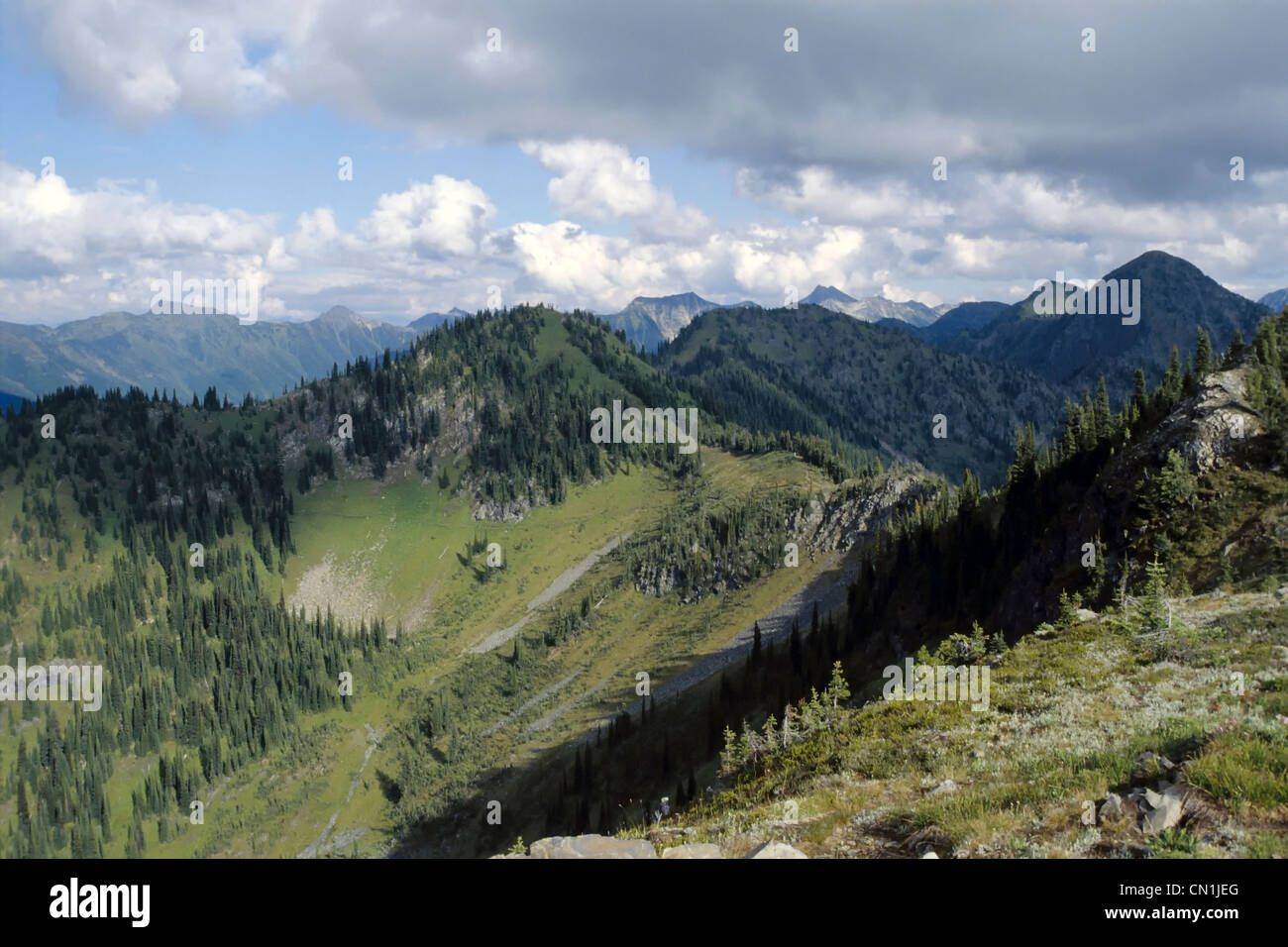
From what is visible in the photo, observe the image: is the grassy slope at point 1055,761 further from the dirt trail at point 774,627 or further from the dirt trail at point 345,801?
the dirt trail at point 345,801

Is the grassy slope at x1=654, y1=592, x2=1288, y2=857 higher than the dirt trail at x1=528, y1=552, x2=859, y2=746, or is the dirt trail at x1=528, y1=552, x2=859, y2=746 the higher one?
the grassy slope at x1=654, y1=592, x2=1288, y2=857

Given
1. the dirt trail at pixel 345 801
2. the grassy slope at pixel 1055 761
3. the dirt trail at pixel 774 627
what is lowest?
the dirt trail at pixel 345 801

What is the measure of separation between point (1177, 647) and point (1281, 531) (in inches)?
944

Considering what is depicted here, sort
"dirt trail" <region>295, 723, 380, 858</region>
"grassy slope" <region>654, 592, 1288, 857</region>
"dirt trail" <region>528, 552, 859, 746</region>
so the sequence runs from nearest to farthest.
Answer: "grassy slope" <region>654, 592, 1288, 857</region>, "dirt trail" <region>528, 552, 859, 746</region>, "dirt trail" <region>295, 723, 380, 858</region>

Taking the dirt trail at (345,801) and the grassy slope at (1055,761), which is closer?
the grassy slope at (1055,761)

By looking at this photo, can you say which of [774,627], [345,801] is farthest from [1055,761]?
[345,801]

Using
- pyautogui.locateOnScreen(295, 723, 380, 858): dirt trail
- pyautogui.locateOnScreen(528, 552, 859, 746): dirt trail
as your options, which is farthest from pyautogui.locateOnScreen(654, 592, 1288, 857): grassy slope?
pyautogui.locateOnScreen(295, 723, 380, 858): dirt trail

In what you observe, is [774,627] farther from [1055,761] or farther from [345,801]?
[1055,761]

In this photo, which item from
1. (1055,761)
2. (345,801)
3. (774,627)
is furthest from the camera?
(345,801)

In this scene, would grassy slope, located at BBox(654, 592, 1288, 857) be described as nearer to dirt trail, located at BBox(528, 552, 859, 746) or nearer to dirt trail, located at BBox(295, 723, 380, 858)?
A: dirt trail, located at BBox(528, 552, 859, 746)

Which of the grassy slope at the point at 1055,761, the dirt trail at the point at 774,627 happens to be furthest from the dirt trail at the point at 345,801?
the grassy slope at the point at 1055,761

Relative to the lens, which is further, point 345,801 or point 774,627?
point 345,801

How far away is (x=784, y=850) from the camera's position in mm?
14531
